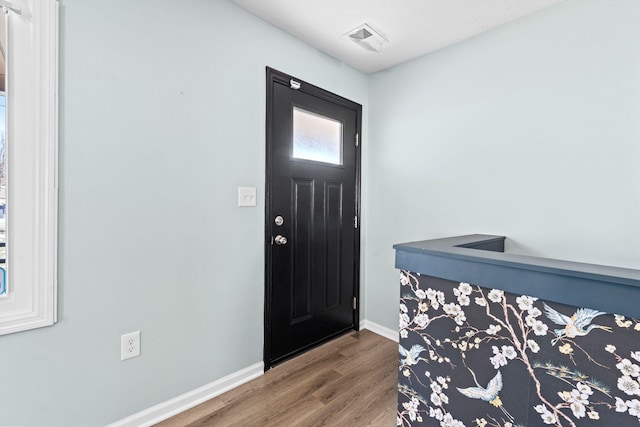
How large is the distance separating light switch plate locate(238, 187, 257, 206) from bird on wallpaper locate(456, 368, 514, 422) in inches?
58.8

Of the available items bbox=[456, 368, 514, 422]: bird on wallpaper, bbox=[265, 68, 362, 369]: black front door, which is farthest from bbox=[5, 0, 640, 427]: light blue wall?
bbox=[456, 368, 514, 422]: bird on wallpaper

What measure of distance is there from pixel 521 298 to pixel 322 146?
Result: 1760 mm

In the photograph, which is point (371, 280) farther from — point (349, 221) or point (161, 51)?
point (161, 51)

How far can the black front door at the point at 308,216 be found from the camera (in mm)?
2098

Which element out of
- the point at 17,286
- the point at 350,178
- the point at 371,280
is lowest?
the point at 371,280

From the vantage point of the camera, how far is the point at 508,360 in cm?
113

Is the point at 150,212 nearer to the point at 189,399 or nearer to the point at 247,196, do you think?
the point at 247,196

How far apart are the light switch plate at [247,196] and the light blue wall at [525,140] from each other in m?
1.25

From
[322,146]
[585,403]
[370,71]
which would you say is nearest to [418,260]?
[585,403]

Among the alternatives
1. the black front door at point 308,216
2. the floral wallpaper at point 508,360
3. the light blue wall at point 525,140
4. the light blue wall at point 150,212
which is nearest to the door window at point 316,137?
the black front door at point 308,216

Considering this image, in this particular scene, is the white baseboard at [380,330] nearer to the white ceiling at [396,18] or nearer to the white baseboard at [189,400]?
the white baseboard at [189,400]

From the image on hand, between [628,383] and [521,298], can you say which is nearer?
[628,383]

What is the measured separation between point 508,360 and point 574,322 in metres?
0.27

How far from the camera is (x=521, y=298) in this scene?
3.59ft
